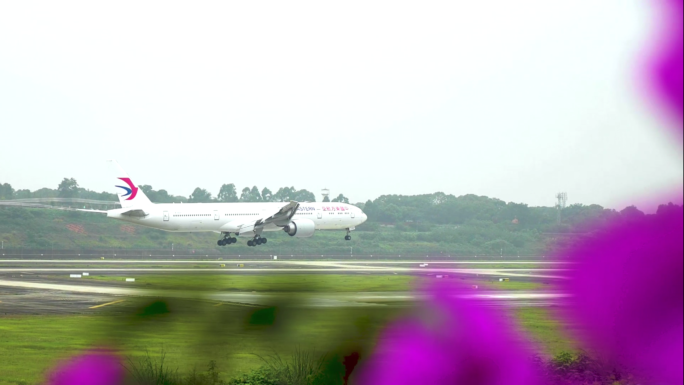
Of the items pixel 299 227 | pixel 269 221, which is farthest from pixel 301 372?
pixel 269 221

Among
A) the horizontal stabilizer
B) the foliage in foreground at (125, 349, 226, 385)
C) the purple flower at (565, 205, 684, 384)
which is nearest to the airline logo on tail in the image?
the horizontal stabilizer

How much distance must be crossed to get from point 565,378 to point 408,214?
78.4m

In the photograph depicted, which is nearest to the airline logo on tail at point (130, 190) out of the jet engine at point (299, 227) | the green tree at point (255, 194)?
the jet engine at point (299, 227)

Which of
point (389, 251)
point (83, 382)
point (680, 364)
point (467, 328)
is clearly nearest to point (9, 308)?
point (83, 382)

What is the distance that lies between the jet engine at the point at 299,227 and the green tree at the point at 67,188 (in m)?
50.0

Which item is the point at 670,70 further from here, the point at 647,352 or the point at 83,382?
the point at 83,382

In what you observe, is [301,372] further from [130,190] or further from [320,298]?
[130,190]

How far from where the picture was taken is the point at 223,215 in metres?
90.1

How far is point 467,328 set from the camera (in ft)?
43.0

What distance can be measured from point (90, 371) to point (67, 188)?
4681 inches

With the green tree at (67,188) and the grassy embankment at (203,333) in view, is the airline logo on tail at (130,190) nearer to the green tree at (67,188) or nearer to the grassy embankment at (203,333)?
the green tree at (67,188)

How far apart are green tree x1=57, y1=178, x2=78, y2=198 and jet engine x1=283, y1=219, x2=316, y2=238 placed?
164ft

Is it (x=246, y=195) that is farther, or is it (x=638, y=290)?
(x=246, y=195)

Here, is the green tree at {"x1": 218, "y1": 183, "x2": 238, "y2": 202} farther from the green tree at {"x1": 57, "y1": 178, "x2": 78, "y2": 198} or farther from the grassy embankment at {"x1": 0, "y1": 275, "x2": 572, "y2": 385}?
the grassy embankment at {"x1": 0, "y1": 275, "x2": 572, "y2": 385}
